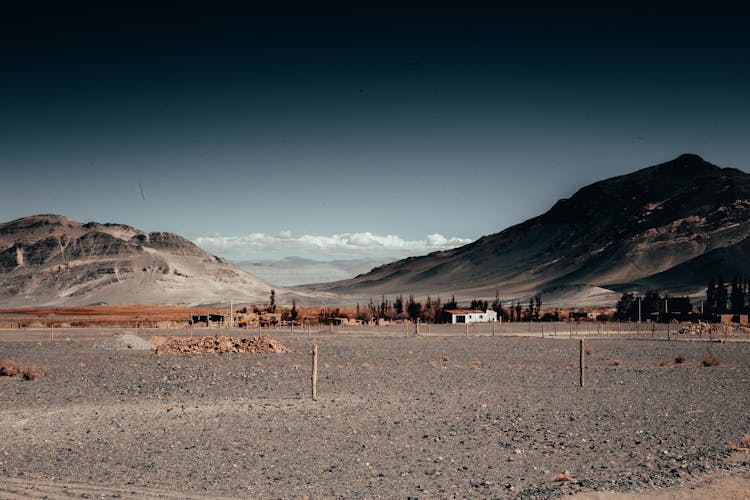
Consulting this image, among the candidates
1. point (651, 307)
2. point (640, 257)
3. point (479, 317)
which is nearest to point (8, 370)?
point (479, 317)

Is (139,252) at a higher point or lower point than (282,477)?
higher

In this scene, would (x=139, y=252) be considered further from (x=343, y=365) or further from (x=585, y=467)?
(x=585, y=467)

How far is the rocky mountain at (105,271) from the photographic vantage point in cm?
14275

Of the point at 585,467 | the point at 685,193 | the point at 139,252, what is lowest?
the point at 585,467

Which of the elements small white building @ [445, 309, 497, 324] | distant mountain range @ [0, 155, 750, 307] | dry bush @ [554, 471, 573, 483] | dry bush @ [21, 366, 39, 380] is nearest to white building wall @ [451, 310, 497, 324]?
small white building @ [445, 309, 497, 324]

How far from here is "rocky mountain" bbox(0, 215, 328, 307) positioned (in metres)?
143

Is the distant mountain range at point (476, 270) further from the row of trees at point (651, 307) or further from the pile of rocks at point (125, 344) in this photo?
the pile of rocks at point (125, 344)

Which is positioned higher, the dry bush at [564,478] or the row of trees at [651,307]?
the row of trees at [651,307]

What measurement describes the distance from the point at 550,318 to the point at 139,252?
97.0 meters

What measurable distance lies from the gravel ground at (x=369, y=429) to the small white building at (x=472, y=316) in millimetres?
55635

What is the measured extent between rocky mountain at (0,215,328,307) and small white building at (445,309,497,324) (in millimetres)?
67893

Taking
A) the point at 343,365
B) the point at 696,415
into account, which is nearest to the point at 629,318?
the point at 343,365

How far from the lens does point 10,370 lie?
83.1 ft

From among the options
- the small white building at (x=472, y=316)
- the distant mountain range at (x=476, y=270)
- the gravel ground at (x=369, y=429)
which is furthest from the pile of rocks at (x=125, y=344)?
the distant mountain range at (x=476, y=270)
